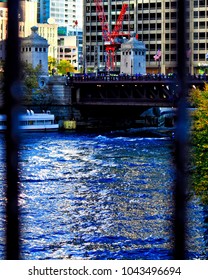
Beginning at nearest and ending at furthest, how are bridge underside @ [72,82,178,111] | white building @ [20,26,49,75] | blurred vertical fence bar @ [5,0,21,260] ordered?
blurred vertical fence bar @ [5,0,21,260] → bridge underside @ [72,82,178,111] → white building @ [20,26,49,75]

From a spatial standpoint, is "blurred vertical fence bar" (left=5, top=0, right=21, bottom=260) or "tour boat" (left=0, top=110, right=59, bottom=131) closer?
"blurred vertical fence bar" (left=5, top=0, right=21, bottom=260)

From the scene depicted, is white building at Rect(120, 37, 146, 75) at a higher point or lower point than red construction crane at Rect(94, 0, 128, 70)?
lower

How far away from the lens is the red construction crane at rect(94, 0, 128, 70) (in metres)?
135

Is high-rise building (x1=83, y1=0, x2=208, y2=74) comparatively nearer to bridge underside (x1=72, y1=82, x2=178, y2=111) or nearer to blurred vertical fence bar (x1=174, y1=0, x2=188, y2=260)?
bridge underside (x1=72, y1=82, x2=178, y2=111)

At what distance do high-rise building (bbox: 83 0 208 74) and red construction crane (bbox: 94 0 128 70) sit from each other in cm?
102

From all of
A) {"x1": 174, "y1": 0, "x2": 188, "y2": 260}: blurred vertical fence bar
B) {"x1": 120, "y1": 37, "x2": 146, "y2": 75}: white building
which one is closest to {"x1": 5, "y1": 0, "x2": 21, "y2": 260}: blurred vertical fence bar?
{"x1": 174, "y1": 0, "x2": 188, "y2": 260}: blurred vertical fence bar

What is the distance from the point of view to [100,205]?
3841cm

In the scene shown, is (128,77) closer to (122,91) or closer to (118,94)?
(122,91)

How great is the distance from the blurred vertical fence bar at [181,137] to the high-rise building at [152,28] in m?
113

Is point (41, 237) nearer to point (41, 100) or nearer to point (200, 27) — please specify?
point (41, 100)

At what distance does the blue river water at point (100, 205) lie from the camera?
95.5ft

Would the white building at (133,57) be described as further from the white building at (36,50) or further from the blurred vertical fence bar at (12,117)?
the blurred vertical fence bar at (12,117)

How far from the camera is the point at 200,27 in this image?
128 meters

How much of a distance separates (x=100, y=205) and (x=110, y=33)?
337ft
